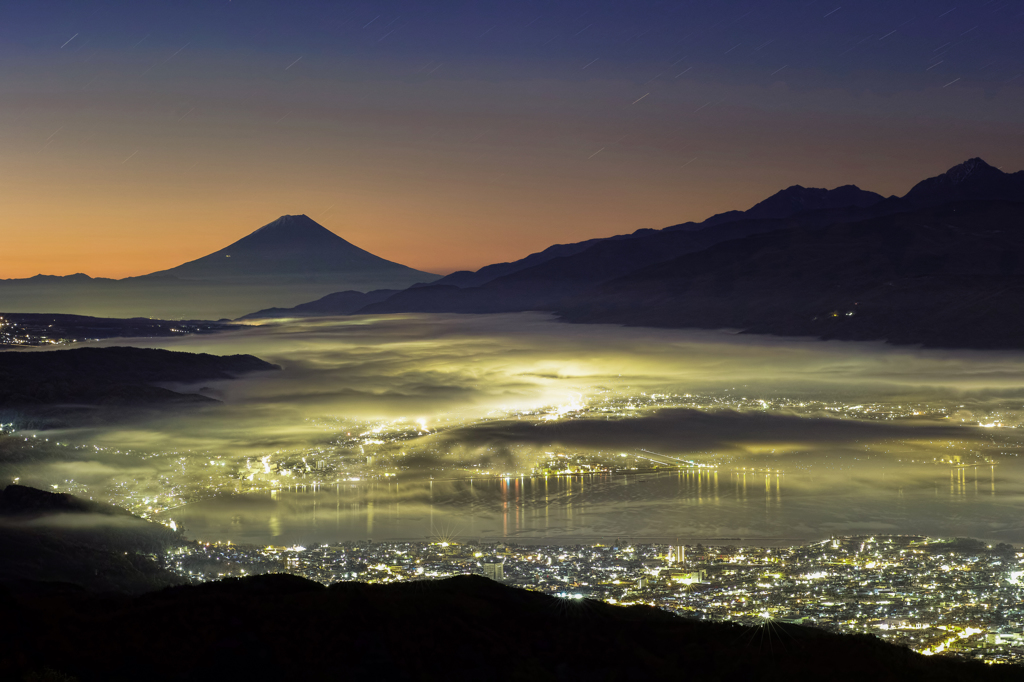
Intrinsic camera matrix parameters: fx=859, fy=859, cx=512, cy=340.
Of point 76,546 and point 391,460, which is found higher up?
point 76,546

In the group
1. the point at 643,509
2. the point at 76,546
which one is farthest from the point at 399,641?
the point at 643,509

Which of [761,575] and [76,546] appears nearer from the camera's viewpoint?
[761,575]

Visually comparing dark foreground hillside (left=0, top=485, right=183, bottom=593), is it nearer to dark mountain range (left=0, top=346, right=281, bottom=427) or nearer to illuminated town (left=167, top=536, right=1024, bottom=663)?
illuminated town (left=167, top=536, right=1024, bottom=663)

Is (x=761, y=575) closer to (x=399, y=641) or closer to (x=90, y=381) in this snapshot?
(x=399, y=641)

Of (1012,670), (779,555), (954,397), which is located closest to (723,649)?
(1012,670)

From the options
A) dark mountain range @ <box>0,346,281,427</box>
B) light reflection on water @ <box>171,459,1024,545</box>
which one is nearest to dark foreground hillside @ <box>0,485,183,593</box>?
light reflection on water @ <box>171,459,1024,545</box>

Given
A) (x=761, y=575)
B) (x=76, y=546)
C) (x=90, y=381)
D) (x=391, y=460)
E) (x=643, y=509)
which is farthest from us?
(x=90, y=381)

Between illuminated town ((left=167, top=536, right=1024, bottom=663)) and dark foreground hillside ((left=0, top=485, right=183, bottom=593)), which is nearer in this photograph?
illuminated town ((left=167, top=536, right=1024, bottom=663))

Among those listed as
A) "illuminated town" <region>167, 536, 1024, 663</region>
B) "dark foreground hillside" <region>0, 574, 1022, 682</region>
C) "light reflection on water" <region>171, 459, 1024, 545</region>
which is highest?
"dark foreground hillside" <region>0, 574, 1022, 682</region>
